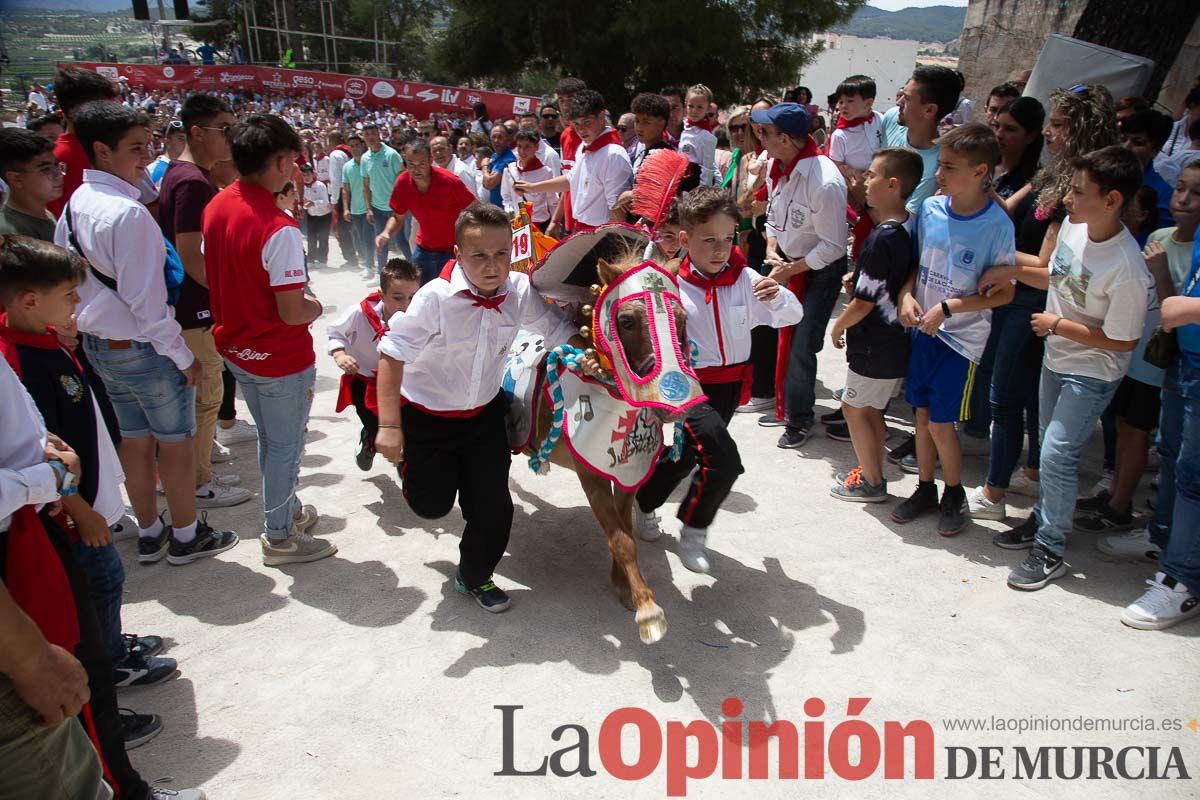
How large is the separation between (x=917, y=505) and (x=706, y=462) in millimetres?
1809

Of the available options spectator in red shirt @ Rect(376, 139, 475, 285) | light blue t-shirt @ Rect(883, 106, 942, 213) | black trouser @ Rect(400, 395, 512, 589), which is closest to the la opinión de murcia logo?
black trouser @ Rect(400, 395, 512, 589)

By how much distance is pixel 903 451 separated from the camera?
5461 millimetres

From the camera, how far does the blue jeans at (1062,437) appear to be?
3.81 m

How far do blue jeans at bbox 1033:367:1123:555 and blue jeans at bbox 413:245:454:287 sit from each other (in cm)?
530

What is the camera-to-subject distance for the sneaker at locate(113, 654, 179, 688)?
322 cm

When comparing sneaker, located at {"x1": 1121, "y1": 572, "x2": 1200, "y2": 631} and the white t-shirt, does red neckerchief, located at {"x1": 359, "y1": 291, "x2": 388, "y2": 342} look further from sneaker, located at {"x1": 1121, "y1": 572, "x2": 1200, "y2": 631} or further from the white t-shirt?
sneaker, located at {"x1": 1121, "y1": 572, "x2": 1200, "y2": 631}

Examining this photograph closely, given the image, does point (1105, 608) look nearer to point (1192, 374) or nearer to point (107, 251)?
point (1192, 374)

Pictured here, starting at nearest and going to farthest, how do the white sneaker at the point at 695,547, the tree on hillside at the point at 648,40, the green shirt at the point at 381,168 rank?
→ the white sneaker at the point at 695,547
the green shirt at the point at 381,168
the tree on hillside at the point at 648,40

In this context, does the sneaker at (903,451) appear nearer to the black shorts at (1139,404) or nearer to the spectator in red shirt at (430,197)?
the black shorts at (1139,404)

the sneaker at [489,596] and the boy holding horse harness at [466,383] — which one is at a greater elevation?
the boy holding horse harness at [466,383]

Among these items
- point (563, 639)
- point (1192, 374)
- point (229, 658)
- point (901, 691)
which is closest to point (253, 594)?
point (229, 658)

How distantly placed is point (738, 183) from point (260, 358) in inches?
207

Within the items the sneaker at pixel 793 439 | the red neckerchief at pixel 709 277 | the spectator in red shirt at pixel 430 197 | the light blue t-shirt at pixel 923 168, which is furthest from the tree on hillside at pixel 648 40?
the red neckerchief at pixel 709 277

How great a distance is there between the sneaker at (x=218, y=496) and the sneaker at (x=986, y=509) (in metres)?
4.43
